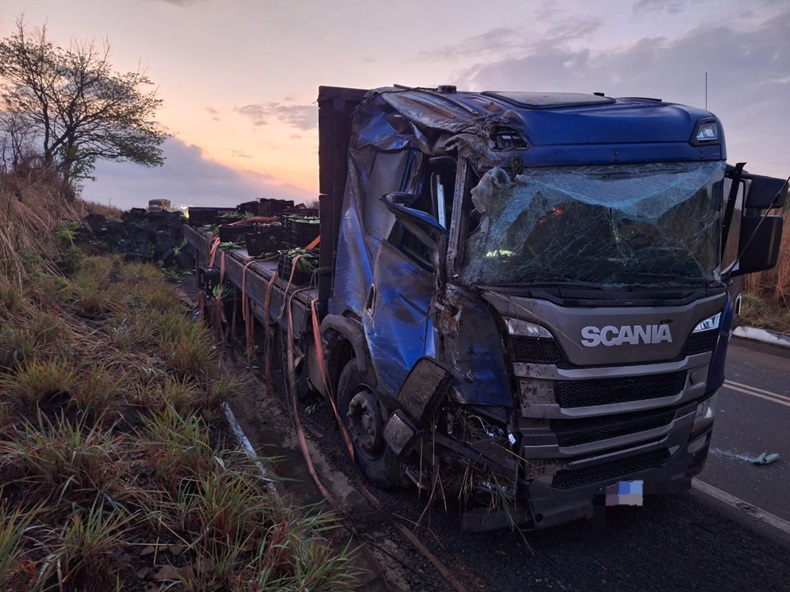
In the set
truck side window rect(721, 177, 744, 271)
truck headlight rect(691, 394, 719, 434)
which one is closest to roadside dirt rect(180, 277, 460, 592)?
truck headlight rect(691, 394, 719, 434)

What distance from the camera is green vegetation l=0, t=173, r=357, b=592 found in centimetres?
250

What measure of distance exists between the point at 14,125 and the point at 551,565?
16.1 metres

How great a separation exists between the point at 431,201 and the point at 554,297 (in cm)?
106

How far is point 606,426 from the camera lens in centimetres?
299

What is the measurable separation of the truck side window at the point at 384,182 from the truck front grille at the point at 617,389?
1.64m

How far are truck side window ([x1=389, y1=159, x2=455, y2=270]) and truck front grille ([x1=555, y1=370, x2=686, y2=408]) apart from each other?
106 cm

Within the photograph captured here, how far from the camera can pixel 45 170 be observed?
43.3 feet

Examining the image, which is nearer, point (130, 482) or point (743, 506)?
point (130, 482)

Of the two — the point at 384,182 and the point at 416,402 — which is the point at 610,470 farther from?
the point at 384,182

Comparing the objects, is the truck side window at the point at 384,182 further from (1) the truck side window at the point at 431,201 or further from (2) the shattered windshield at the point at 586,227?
(2) the shattered windshield at the point at 586,227

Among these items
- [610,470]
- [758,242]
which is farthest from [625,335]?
[758,242]

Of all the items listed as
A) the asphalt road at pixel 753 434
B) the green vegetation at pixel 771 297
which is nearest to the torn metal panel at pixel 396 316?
the asphalt road at pixel 753 434

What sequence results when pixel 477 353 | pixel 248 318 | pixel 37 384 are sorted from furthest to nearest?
pixel 248 318 < pixel 37 384 < pixel 477 353

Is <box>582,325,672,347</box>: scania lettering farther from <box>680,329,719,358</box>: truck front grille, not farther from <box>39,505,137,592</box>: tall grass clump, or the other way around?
<box>39,505,137,592</box>: tall grass clump
